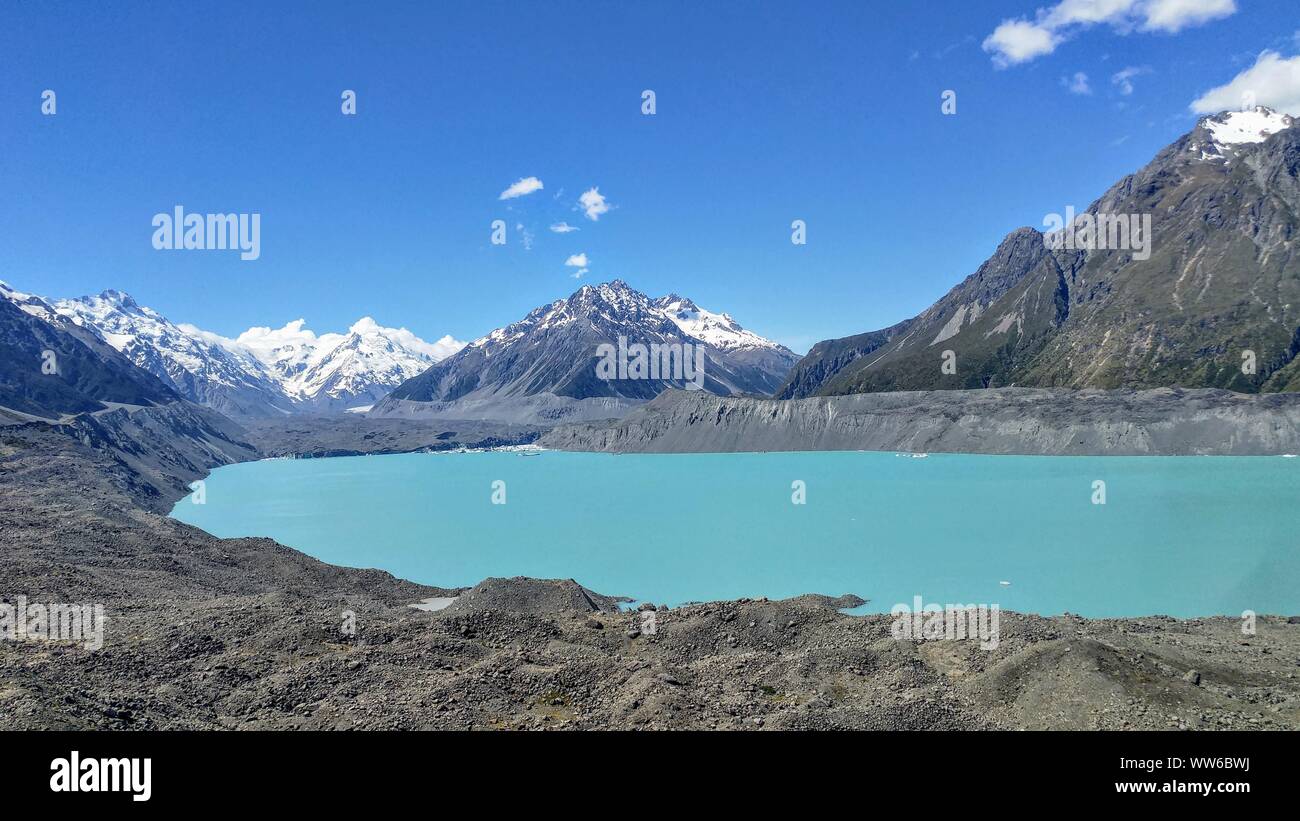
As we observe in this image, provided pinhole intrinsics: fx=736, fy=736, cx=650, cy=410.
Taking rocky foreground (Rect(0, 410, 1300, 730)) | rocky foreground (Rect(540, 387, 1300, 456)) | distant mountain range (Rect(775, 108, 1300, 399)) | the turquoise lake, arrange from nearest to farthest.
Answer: rocky foreground (Rect(0, 410, 1300, 730)) < the turquoise lake < rocky foreground (Rect(540, 387, 1300, 456)) < distant mountain range (Rect(775, 108, 1300, 399))

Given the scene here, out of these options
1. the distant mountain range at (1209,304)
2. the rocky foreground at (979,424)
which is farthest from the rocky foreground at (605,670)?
the distant mountain range at (1209,304)

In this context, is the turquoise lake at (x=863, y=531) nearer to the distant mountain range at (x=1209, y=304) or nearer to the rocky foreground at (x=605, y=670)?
the rocky foreground at (x=605, y=670)

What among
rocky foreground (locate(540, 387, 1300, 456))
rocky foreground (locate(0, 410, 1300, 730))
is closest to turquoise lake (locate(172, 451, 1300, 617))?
rocky foreground (locate(540, 387, 1300, 456))

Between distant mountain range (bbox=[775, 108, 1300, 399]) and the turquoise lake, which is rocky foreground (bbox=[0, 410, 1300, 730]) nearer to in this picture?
the turquoise lake

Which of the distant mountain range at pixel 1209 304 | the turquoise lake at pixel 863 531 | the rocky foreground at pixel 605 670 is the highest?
the distant mountain range at pixel 1209 304

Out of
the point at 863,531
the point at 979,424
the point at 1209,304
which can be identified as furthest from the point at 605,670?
the point at 1209,304

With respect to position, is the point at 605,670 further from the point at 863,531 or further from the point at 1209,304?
the point at 1209,304
